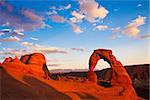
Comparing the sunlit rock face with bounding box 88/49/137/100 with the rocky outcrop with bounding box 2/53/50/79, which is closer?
the rocky outcrop with bounding box 2/53/50/79

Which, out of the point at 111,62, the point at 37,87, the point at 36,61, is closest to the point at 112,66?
the point at 111,62

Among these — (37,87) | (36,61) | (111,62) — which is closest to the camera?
(37,87)

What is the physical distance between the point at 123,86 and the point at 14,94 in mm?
13279

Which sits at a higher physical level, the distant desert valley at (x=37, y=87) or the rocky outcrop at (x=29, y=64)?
the rocky outcrop at (x=29, y=64)

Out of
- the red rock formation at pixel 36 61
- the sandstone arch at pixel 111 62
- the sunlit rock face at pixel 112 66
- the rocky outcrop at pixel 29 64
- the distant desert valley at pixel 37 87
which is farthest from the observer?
the sandstone arch at pixel 111 62

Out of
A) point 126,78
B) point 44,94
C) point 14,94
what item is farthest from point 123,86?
point 14,94

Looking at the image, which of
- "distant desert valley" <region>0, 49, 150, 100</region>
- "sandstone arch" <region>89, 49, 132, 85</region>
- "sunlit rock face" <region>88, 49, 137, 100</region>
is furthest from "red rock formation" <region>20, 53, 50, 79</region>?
"sandstone arch" <region>89, 49, 132, 85</region>

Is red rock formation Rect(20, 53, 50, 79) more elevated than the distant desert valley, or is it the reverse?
red rock formation Rect(20, 53, 50, 79)

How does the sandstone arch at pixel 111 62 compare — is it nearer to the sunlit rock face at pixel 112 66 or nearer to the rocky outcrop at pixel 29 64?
the sunlit rock face at pixel 112 66

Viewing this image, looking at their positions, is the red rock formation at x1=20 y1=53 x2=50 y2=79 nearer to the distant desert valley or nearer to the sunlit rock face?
the distant desert valley

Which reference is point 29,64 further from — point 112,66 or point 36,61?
point 112,66

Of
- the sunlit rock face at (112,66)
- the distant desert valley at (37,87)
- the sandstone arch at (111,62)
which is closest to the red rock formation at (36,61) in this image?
the distant desert valley at (37,87)

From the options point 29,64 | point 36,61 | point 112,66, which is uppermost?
point 36,61

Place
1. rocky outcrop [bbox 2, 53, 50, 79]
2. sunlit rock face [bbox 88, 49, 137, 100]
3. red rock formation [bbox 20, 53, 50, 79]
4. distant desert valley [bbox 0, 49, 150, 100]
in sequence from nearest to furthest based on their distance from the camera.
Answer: distant desert valley [bbox 0, 49, 150, 100], rocky outcrop [bbox 2, 53, 50, 79], red rock formation [bbox 20, 53, 50, 79], sunlit rock face [bbox 88, 49, 137, 100]
